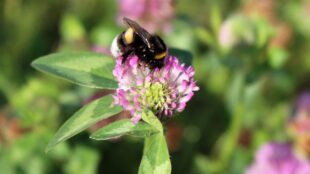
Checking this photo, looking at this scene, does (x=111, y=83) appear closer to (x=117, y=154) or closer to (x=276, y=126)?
(x=117, y=154)

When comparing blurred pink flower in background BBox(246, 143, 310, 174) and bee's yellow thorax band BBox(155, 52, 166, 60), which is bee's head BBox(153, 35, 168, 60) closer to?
bee's yellow thorax band BBox(155, 52, 166, 60)

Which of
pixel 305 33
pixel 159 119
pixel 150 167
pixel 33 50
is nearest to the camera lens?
pixel 150 167

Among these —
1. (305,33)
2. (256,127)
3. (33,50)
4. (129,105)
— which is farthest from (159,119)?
(305,33)

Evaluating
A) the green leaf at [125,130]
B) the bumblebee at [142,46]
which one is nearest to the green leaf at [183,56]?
the bumblebee at [142,46]

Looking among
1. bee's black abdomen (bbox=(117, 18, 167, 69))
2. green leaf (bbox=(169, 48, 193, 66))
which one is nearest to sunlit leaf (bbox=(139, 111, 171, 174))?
bee's black abdomen (bbox=(117, 18, 167, 69))

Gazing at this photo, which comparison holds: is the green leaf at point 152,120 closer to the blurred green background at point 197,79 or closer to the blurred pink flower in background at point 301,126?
the blurred green background at point 197,79

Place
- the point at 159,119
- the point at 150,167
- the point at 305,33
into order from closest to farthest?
the point at 150,167, the point at 159,119, the point at 305,33

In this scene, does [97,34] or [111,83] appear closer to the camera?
[111,83]
